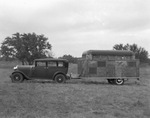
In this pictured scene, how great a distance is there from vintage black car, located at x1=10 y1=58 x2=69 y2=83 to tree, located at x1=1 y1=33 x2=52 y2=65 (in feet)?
105

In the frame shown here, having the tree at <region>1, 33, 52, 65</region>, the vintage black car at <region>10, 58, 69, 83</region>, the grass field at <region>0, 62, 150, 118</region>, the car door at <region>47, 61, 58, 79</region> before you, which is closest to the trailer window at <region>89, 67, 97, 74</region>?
the vintage black car at <region>10, 58, 69, 83</region>

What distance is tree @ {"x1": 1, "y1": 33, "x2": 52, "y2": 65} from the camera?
49.0 meters

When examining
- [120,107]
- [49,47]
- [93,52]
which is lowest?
[120,107]

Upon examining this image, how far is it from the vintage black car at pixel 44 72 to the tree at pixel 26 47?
32007mm

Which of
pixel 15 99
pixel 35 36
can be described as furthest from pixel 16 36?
pixel 15 99

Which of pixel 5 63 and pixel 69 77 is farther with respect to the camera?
pixel 5 63

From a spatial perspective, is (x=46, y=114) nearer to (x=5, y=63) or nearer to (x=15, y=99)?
(x=15, y=99)

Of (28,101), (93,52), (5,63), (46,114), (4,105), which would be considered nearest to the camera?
(46,114)

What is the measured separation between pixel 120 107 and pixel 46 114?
263cm

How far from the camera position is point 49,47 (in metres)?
51.4

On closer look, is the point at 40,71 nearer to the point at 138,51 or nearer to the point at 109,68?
the point at 109,68

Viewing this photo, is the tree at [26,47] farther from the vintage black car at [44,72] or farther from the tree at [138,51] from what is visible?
the vintage black car at [44,72]

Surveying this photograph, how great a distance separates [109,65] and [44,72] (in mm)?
4275

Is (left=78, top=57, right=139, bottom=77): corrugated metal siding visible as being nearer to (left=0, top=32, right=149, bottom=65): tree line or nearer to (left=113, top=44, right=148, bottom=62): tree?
(left=0, top=32, right=149, bottom=65): tree line
